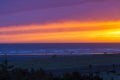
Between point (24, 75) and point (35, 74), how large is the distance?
23.7 inches

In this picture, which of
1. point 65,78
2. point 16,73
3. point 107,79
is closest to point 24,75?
point 16,73

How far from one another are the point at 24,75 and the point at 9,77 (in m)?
1.10

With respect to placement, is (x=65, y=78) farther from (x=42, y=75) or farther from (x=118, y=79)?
(x=118, y=79)

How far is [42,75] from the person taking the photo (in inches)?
1029

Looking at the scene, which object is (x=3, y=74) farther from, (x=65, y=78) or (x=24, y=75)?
(x=65, y=78)

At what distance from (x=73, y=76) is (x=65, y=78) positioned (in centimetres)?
108

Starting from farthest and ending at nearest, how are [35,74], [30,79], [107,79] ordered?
[107,79] → [35,74] → [30,79]

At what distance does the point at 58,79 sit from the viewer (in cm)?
2578

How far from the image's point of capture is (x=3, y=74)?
84.0 feet

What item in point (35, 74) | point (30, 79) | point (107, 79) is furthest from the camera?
point (107, 79)

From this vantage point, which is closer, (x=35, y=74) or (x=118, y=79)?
(x=35, y=74)

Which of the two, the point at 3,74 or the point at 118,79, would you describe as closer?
the point at 3,74

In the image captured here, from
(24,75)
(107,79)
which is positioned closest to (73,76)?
(24,75)

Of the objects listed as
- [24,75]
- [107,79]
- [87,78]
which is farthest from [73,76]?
[107,79]
